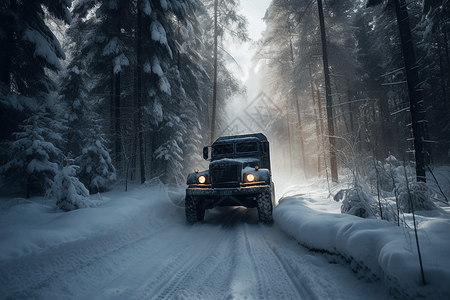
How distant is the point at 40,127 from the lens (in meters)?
6.66

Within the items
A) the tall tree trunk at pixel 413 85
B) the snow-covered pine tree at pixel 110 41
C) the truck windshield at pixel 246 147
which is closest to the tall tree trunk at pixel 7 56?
the snow-covered pine tree at pixel 110 41

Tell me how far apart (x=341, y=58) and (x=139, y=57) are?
11.2 metres

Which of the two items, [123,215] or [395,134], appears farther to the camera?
[395,134]

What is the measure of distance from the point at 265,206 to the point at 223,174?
57.8 inches

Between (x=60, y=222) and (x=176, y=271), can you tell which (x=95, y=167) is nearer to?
(x=60, y=222)

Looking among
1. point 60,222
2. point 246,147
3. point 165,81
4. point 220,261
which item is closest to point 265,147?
point 246,147

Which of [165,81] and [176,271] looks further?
[165,81]

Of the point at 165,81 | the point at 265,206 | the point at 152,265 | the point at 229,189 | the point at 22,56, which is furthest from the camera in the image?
the point at 165,81

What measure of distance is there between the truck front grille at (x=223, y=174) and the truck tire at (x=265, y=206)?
2.89 feet

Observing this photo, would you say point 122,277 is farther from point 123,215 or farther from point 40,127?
point 40,127

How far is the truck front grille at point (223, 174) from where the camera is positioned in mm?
5859

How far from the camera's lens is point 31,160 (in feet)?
20.6

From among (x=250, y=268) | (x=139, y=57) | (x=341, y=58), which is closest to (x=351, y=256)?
(x=250, y=268)

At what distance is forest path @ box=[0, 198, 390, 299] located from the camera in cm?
241
